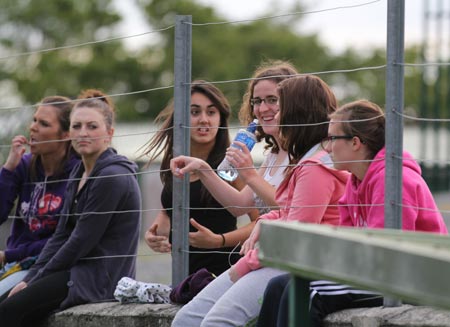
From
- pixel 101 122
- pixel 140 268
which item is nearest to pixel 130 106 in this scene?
pixel 140 268

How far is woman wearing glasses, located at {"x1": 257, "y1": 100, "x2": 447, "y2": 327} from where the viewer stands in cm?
504

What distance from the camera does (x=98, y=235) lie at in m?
6.72

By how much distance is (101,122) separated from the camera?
7.09m

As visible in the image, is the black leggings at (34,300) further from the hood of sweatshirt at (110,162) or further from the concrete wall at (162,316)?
the hood of sweatshirt at (110,162)

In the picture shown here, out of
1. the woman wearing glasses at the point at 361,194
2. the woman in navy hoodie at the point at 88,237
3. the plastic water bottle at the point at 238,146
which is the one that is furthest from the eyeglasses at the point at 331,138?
the woman in navy hoodie at the point at 88,237

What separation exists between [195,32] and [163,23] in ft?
5.27

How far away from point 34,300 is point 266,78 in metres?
1.69

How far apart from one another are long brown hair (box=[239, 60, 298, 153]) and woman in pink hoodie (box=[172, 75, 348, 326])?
379 mm

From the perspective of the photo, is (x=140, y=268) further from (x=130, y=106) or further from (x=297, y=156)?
(x=130, y=106)

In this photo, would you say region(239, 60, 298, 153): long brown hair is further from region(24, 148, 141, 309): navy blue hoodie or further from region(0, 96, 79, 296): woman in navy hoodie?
region(0, 96, 79, 296): woman in navy hoodie

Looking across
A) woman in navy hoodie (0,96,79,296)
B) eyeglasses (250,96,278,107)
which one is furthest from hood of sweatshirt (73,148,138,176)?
eyeglasses (250,96,278,107)

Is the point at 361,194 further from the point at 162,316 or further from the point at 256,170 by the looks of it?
the point at 162,316

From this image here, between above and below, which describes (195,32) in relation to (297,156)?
above

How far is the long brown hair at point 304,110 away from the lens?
223 inches
